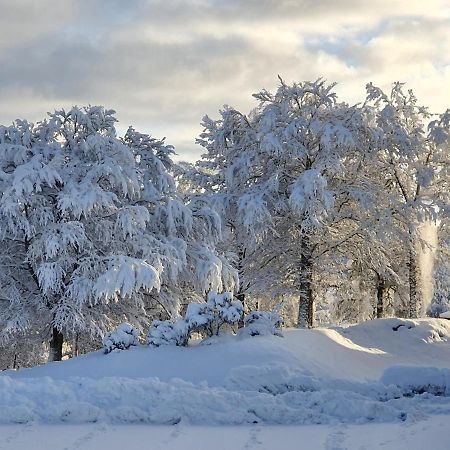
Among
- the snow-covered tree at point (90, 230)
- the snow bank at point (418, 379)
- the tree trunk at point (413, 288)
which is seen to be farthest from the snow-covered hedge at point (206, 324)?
the tree trunk at point (413, 288)

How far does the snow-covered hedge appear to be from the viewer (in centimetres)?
1367

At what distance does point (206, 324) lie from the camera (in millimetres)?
13883

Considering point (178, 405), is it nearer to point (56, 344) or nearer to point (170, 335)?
point (170, 335)

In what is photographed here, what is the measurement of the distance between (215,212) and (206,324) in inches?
209

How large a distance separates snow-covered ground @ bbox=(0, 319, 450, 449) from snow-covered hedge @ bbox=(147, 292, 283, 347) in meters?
0.73

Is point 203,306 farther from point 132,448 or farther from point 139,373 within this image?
point 132,448

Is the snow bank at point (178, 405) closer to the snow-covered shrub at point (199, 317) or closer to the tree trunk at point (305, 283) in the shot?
the snow-covered shrub at point (199, 317)

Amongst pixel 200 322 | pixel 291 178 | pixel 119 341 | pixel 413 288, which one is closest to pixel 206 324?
pixel 200 322

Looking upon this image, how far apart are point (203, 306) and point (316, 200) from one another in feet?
26.2

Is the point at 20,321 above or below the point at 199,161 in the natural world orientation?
below

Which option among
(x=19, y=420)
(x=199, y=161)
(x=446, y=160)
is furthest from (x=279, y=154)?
(x=19, y=420)

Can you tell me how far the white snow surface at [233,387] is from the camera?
348 inches

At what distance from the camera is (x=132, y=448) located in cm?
755

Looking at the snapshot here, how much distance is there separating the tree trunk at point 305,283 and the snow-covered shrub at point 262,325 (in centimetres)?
738
